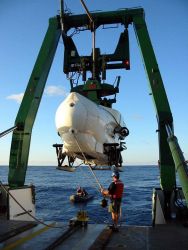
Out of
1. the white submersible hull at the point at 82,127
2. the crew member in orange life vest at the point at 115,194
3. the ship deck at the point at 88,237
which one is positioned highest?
the white submersible hull at the point at 82,127

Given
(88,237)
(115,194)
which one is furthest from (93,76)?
(88,237)

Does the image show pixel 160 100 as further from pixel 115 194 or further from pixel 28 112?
pixel 28 112

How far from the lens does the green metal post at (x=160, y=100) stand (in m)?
11.5

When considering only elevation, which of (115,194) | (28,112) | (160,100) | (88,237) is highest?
(160,100)

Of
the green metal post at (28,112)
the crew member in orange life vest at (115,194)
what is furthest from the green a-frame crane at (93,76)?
the crew member in orange life vest at (115,194)

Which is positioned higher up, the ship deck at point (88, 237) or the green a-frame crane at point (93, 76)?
the green a-frame crane at point (93, 76)

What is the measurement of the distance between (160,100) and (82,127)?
346cm

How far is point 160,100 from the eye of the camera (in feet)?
41.4

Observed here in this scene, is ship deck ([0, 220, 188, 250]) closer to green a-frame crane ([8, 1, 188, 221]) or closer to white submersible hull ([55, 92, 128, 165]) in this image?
green a-frame crane ([8, 1, 188, 221])

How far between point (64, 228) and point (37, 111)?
6.34 metres

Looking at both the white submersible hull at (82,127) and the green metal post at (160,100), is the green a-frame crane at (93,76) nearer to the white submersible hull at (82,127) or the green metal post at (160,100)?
the green metal post at (160,100)

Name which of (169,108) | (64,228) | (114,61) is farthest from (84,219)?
(114,61)

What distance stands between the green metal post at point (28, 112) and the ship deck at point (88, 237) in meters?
3.34

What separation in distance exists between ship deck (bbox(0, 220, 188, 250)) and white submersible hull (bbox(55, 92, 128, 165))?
3133 mm
